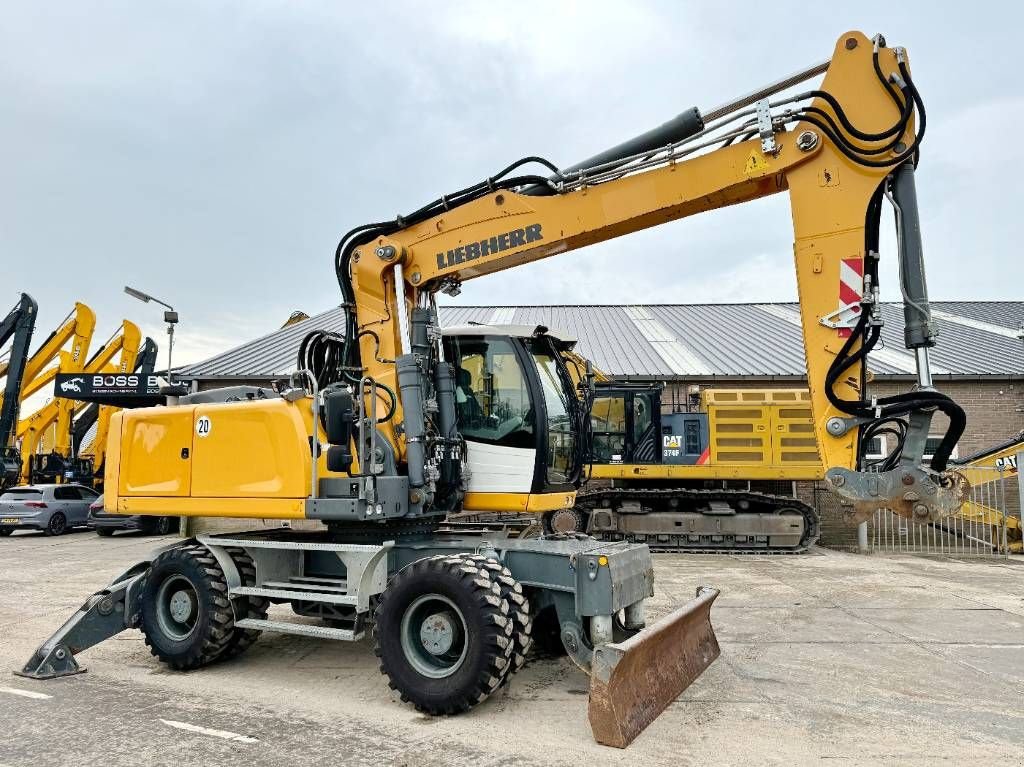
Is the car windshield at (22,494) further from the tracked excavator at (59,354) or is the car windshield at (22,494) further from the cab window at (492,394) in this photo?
the cab window at (492,394)

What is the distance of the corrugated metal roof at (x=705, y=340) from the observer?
1930 centimetres

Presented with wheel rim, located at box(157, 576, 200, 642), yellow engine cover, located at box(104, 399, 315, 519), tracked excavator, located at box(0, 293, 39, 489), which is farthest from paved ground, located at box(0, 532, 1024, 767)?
tracked excavator, located at box(0, 293, 39, 489)

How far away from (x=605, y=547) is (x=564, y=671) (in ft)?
4.05

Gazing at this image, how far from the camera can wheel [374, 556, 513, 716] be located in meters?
4.80

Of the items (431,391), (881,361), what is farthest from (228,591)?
(881,361)

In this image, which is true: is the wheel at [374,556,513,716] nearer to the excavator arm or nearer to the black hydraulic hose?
the excavator arm

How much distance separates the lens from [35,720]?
494 cm

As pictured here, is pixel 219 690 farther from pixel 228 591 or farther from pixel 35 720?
pixel 35 720

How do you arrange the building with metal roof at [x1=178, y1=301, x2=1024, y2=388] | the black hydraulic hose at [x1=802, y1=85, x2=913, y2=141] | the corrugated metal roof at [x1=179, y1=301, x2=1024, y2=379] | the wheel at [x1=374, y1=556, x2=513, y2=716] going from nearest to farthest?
the black hydraulic hose at [x1=802, y1=85, x2=913, y2=141] < the wheel at [x1=374, y1=556, x2=513, y2=716] < the building with metal roof at [x1=178, y1=301, x2=1024, y2=388] < the corrugated metal roof at [x1=179, y1=301, x2=1024, y2=379]

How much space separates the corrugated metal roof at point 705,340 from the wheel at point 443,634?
14288 millimetres

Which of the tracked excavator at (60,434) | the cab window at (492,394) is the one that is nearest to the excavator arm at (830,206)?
the cab window at (492,394)

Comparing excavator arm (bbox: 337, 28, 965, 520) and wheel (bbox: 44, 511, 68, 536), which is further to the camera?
wheel (bbox: 44, 511, 68, 536)

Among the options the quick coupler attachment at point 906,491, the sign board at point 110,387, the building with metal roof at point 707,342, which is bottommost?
the quick coupler attachment at point 906,491

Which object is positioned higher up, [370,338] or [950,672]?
[370,338]
